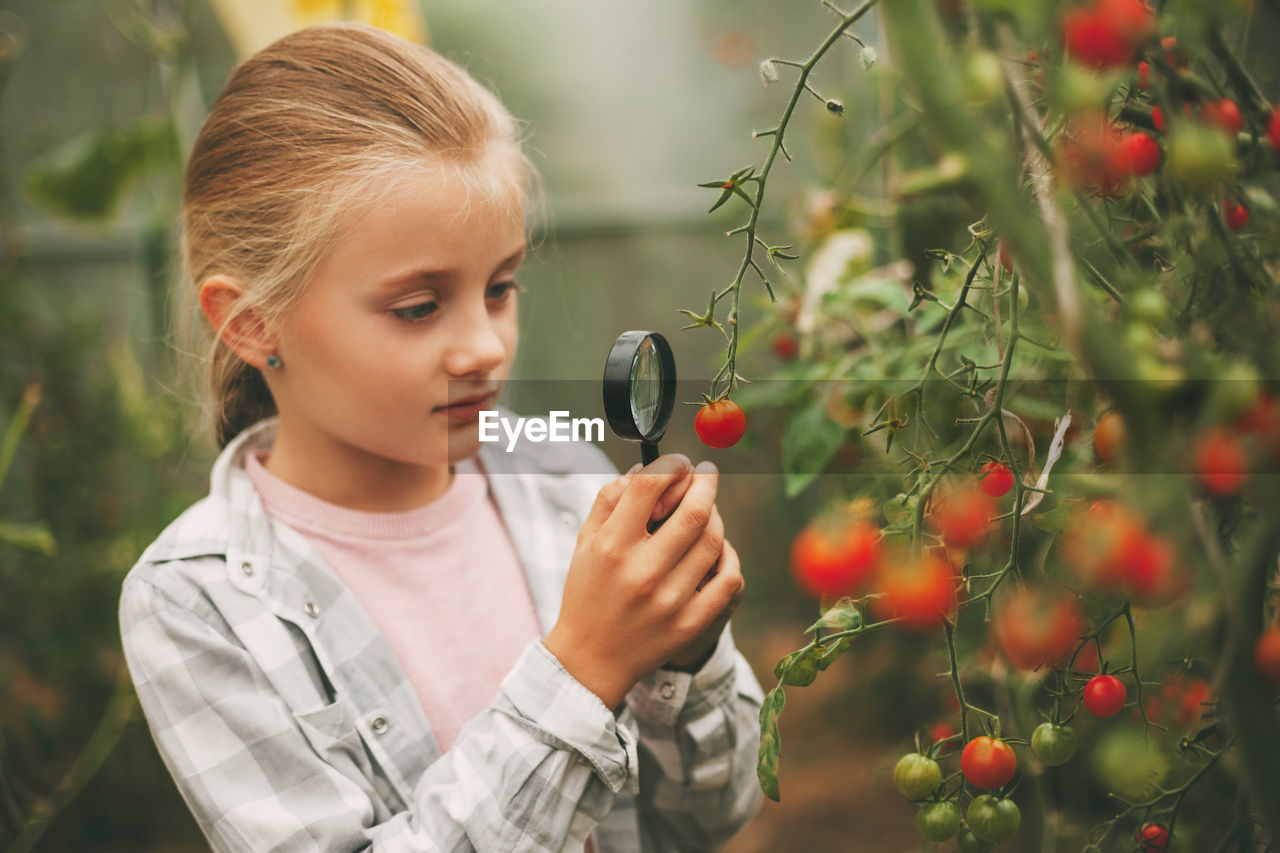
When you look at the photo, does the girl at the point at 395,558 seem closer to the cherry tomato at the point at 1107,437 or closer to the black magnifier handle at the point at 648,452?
the black magnifier handle at the point at 648,452

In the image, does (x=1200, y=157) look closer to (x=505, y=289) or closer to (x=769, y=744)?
(x=769, y=744)

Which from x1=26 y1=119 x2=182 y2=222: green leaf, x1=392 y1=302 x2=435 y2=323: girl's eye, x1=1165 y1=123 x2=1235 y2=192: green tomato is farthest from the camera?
x1=26 y1=119 x2=182 y2=222: green leaf

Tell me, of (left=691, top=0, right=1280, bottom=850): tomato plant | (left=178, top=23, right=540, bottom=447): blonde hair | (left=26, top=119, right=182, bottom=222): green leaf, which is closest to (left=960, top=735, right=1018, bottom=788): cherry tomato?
(left=691, top=0, right=1280, bottom=850): tomato plant

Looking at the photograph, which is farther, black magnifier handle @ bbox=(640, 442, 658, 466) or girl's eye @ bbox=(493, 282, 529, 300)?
girl's eye @ bbox=(493, 282, 529, 300)

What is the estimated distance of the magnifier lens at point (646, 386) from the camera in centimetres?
57

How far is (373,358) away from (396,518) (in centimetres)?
22

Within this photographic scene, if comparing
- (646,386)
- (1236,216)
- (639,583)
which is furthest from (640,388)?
(1236,216)

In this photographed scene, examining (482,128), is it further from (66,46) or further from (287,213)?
(66,46)

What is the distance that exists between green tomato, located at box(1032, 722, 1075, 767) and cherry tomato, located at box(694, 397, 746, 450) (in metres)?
0.23

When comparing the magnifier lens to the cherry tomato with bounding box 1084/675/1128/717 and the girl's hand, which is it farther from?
the cherry tomato with bounding box 1084/675/1128/717

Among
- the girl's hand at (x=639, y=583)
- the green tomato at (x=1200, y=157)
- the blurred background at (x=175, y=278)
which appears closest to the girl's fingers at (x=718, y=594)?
the girl's hand at (x=639, y=583)

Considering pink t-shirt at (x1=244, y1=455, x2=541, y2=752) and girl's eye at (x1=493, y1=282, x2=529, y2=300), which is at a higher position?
girl's eye at (x1=493, y1=282, x2=529, y2=300)

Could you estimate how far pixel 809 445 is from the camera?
2.78ft

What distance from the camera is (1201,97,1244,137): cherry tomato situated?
44cm
